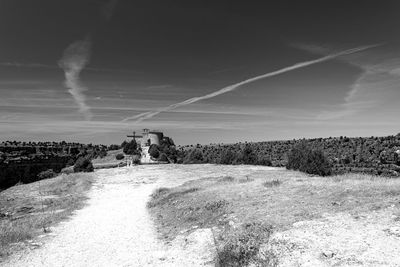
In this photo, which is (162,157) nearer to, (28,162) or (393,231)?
(28,162)

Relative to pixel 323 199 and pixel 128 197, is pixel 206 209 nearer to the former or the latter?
pixel 323 199

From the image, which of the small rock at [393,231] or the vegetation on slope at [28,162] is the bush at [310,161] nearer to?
the small rock at [393,231]

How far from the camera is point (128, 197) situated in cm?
2361

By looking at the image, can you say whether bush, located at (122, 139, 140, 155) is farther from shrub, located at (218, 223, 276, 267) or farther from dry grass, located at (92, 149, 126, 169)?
shrub, located at (218, 223, 276, 267)

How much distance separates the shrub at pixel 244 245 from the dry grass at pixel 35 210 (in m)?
6.72

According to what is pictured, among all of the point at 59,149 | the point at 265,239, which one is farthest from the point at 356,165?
the point at 59,149

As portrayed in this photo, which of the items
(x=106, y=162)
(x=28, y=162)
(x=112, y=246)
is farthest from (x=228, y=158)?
(x=28, y=162)

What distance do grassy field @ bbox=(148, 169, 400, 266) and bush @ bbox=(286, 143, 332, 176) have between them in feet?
35.2

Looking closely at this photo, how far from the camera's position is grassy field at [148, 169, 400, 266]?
1046 cm

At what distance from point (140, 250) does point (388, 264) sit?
284 inches

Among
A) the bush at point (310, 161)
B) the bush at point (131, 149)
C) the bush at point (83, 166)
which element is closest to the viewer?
the bush at point (310, 161)

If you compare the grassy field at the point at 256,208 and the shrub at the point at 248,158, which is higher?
the shrub at the point at 248,158

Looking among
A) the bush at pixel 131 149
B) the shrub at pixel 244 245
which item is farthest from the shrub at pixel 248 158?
the shrub at pixel 244 245

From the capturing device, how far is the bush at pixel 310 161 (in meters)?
28.4
